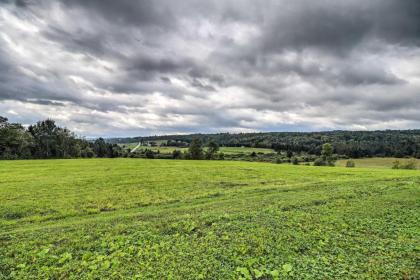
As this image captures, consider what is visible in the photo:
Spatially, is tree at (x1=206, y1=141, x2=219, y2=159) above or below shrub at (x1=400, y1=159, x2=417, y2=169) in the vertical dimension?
above

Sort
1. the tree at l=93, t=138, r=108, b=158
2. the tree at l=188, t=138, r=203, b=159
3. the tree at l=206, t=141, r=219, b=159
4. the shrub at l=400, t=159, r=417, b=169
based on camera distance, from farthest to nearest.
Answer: the tree at l=93, t=138, r=108, b=158, the tree at l=206, t=141, r=219, b=159, the tree at l=188, t=138, r=203, b=159, the shrub at l=400, t=159, r=417, b=169

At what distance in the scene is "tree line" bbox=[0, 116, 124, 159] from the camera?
77.2 m

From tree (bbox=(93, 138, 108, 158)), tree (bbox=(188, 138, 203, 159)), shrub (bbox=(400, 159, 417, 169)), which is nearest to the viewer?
shrub (bbox=(400, 159, 417, 169))

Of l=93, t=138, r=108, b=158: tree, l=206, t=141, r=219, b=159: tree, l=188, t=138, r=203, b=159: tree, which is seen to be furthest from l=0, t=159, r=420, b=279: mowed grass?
l=93, t=138, r=108, b=158: tree

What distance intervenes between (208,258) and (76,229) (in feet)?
18.9

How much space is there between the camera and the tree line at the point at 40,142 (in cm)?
7719

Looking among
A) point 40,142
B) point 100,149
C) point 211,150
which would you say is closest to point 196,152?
point 211,150

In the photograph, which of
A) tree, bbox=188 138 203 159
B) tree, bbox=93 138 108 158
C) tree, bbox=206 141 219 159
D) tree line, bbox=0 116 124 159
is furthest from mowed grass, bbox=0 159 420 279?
tree, bbox=93 138 108 158

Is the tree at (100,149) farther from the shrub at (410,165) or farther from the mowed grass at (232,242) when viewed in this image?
the shrub at (410,165)

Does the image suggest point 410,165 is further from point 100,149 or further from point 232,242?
point 100,149

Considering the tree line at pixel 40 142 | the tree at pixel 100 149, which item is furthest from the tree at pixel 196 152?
the tree at pixel 100 149

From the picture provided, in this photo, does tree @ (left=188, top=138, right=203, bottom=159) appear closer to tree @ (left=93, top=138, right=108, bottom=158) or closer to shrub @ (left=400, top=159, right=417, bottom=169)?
tree @ (left=93, top=138, right=108, bottom=158)

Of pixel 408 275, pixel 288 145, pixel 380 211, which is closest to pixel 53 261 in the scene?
pixel 408 275

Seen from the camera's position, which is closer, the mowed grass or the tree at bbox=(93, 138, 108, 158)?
the mowed grass
